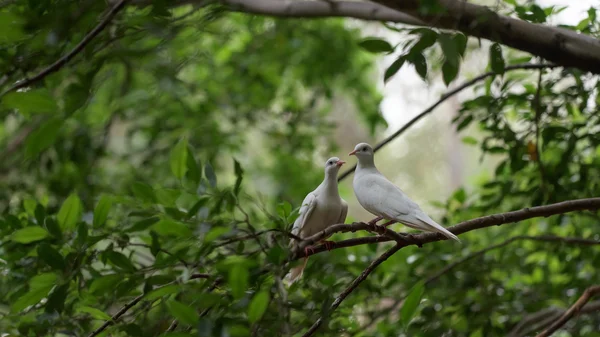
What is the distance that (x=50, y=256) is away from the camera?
57.3 inches

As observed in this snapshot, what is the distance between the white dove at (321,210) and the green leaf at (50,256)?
64cm

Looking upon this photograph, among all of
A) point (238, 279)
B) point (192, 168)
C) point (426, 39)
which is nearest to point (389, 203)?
point (426, 39)

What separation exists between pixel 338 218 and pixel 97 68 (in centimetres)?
80

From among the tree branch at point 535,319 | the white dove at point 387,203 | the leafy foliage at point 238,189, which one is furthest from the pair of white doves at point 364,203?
the tree branch at point 535,319

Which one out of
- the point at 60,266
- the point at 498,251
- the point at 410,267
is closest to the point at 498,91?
the point at 410,267

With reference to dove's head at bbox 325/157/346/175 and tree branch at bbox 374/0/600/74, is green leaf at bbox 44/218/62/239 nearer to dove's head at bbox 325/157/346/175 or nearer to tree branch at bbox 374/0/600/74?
dove's head at bbox 325/157/346/175

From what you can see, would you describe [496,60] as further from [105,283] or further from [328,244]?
[105,283]

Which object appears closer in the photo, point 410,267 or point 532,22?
point 532,22

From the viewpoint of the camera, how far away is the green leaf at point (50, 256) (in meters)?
1.45

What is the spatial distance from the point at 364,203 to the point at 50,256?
0.77 meters

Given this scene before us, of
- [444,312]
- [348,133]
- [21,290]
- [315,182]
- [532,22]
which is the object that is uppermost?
[532,22]

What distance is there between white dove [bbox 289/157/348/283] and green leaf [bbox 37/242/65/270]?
64 centimetres

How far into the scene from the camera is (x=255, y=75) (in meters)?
4.92

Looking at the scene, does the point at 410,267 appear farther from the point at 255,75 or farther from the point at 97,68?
the point at 255,75
